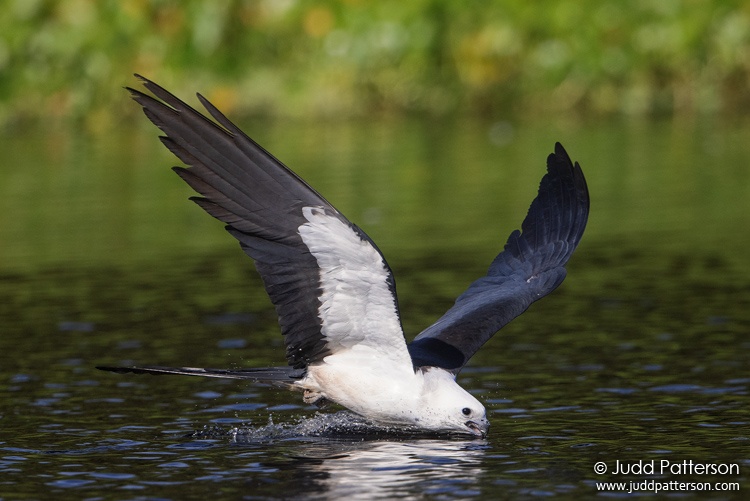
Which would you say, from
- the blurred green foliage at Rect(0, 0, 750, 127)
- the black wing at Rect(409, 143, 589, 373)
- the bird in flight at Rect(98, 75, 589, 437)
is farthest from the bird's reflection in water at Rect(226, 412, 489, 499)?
the blurred green foliage at Rect(0, 0, 750, 127)

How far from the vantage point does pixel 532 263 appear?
1012 centimetres

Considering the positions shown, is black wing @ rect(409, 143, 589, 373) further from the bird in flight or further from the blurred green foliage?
the blurred green foliage

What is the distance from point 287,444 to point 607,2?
23343mm

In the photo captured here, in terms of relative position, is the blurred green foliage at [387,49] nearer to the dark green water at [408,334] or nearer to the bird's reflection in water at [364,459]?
the dark green water at [408,334]

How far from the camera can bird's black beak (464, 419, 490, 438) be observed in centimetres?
874

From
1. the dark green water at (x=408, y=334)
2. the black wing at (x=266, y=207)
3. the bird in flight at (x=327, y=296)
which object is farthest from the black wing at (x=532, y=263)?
the black wing at (x=266, y=207)

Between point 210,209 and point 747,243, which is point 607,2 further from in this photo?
point 210,209

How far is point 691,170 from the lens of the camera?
73.4 feet

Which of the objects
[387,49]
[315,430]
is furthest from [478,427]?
[387,49]

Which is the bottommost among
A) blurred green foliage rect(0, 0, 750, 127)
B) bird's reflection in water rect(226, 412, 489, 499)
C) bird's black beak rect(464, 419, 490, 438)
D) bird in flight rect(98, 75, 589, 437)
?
bird's reflection in water rect(226, 412, 489, 499)

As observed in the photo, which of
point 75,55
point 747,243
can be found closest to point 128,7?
point 75,55

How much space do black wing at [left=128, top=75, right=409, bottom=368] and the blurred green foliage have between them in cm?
2212

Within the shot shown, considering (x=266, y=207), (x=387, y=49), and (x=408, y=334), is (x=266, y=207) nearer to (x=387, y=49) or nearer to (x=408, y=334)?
(x=408, y=334)

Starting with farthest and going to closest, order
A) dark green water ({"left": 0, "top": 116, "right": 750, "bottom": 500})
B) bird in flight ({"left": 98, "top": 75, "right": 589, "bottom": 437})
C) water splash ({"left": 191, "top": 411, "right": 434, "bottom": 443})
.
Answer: water splash ({"left": 191, "top": 411, "right": 434, "bottom": 443}), dark green water ({"left": 0, "top": 116, "right": 750, "bottom": 500}), bird in flight ({"left": 98, "top": 75, "right": 589, "bottom": 437})
